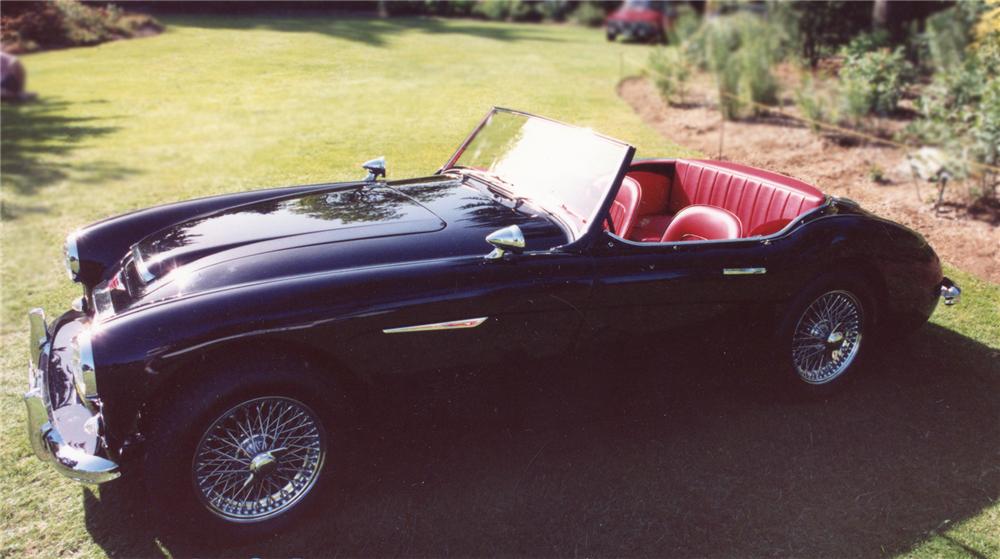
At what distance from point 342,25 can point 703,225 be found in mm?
8962

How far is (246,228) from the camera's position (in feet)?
12.0

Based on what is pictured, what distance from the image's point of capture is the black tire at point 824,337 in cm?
394

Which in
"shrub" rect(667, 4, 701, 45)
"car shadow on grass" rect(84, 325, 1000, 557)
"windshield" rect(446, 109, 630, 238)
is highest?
"shrub" rect(667, 4, 701, 45)

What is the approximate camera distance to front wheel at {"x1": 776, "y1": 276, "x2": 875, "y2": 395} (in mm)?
3945

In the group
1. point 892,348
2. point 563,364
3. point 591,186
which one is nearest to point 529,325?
point 563,364

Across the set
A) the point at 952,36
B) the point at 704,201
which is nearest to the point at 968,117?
the point at 952,36

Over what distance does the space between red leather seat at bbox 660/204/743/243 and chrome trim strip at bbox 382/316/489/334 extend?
156cm

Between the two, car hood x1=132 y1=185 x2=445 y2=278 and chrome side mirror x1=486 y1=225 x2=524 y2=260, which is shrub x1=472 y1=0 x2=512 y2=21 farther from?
chrome side mirror x1=486 y1=225 x2=524 y2=260

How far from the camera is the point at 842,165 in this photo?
8.63 m

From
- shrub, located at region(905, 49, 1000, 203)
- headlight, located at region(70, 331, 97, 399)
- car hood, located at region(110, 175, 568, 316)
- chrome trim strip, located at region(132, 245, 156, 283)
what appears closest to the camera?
headlight, located at region(70, 331, 97, 399)

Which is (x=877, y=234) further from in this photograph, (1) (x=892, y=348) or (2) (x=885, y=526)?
(2) (x=885, y=526)

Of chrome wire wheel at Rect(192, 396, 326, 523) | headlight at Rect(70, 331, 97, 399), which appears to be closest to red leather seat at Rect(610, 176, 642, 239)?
chrome wire wheel at Rect(192, 396, 326, 523)

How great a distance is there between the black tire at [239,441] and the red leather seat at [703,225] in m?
2.19

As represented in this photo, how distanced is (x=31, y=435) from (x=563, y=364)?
2212 mm
